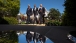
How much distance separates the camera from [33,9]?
1617 cm

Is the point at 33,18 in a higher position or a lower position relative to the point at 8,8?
lower

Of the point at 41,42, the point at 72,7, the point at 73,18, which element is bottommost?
the point at 41,42

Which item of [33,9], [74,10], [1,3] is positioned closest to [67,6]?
[74,10]

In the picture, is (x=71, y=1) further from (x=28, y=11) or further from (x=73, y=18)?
Answer: (x=28, y=11)

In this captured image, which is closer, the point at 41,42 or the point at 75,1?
the point at 41,42

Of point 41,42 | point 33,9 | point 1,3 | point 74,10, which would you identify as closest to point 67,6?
point 74,10

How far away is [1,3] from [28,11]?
10.9m

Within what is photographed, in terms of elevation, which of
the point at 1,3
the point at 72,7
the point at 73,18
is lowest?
the point at 73,18

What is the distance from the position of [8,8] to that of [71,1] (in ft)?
73.1

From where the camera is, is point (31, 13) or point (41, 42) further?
point (31, 13)

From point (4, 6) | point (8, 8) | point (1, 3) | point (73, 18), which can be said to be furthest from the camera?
point (8, 8)

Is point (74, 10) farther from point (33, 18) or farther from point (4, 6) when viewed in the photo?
point (4, 6)

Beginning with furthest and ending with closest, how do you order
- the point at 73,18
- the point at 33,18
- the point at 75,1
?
the point at 33,18 < the point at 73,18 < the point at 75,1

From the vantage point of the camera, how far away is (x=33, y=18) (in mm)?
16156
